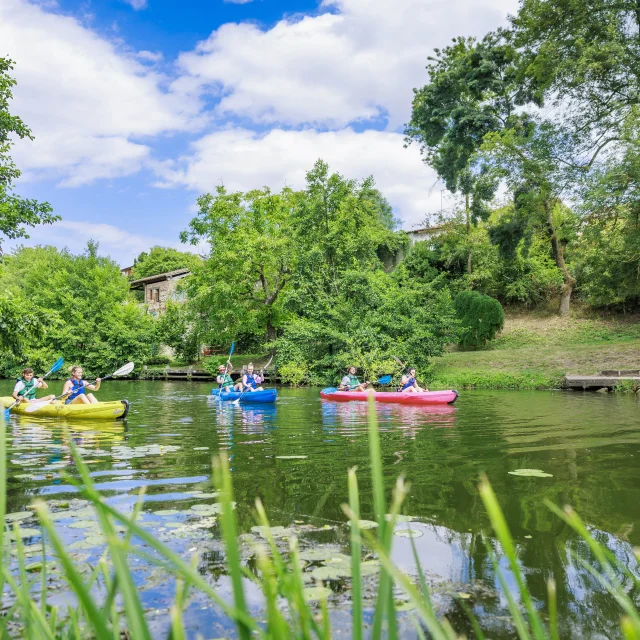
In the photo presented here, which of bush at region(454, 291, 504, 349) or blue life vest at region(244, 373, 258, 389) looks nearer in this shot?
blue life vest at region(244, 373, 258, 389)

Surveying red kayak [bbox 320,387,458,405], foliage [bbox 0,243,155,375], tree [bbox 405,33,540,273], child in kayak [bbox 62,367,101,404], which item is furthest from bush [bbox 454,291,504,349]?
foliage [bbox 0,243,155,375]

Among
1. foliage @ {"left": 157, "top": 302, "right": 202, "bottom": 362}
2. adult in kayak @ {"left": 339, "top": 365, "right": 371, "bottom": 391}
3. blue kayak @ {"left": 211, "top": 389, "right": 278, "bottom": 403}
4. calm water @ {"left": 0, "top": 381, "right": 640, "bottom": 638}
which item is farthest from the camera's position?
foliage @ {"left": 157, "top": 302, "right": 202, "bottom": 362}

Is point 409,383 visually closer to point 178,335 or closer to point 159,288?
point 178,335

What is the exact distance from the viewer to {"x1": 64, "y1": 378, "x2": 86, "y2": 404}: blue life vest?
14.2 meters

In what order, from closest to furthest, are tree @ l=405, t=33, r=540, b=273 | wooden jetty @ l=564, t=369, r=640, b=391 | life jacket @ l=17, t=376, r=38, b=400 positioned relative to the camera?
life jacket @ l=17, t=376, r=38, b=400 < wooden jetty @ l=564, t=369, r=640, b=391 < tree @ l=405, t=33, r=540, b=273

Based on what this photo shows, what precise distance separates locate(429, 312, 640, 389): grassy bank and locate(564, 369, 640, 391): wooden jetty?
0.63 metres

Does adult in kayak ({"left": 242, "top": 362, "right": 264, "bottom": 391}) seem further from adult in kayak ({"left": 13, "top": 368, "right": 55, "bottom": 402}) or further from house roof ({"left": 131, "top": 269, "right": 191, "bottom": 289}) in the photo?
house roof ({"left": 131, "top": 269, "right": 191, "bottom": 289})

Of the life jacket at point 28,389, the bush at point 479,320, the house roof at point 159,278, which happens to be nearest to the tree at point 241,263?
the bush at point 479,320

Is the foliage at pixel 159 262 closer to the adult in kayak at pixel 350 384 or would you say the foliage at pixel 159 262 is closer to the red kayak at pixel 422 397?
the adult in kayak at pixel 350 384

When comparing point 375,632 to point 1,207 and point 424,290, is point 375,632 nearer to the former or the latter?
point 1,207

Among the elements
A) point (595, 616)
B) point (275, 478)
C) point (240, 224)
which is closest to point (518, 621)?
point (595, 616)

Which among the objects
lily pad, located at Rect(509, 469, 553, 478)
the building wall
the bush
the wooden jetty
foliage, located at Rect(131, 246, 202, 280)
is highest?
foliage, located at Rect(131, 246, 202, 280)

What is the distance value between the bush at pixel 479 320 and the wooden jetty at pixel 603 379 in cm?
825

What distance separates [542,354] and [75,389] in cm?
1917
